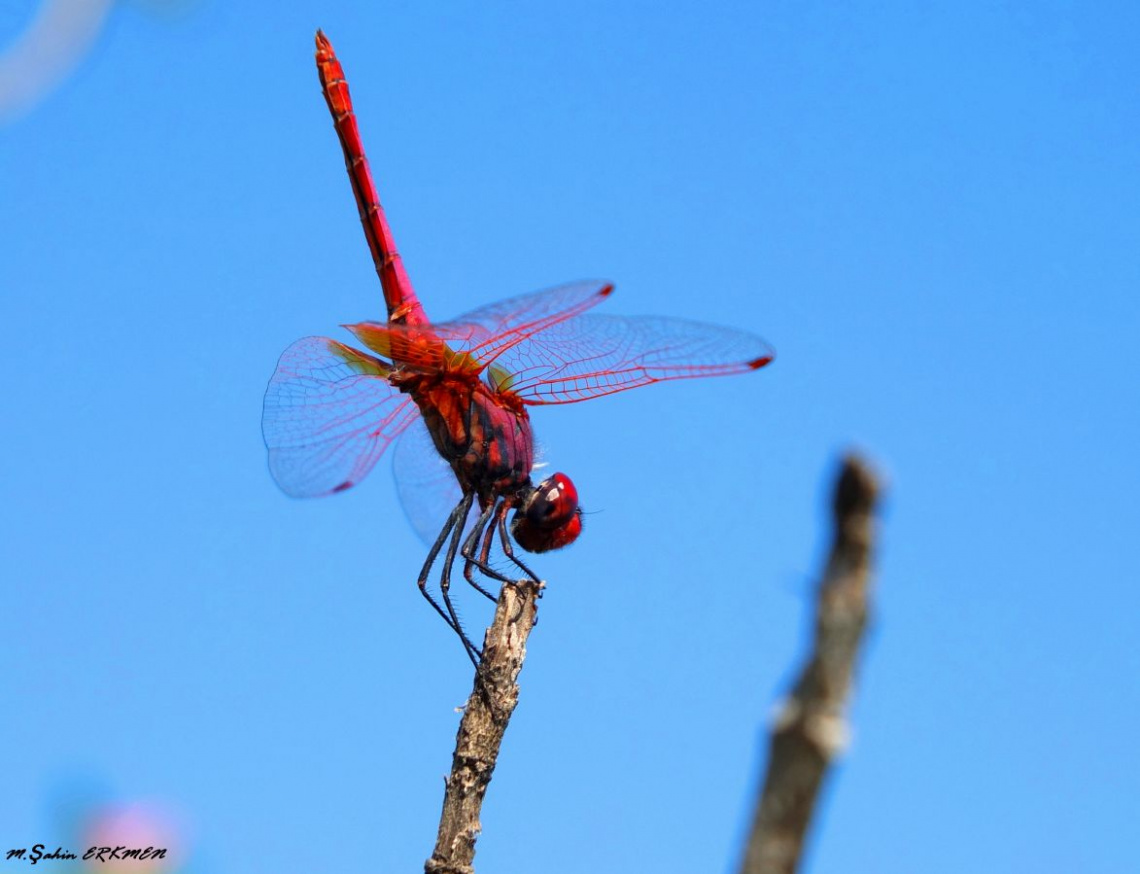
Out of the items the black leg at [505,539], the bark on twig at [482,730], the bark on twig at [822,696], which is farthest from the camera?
the black leg at [505,539]

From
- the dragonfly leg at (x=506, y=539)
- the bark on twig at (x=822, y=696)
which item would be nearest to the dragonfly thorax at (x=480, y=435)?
the dragonfly leg at (x=506, y=539)

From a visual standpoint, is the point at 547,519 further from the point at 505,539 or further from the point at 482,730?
the point at 482,730

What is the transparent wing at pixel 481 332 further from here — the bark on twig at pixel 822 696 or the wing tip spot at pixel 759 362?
the bark on twig at pixel 822 696

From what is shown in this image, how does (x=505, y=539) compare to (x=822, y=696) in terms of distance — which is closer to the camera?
(x=822, y=696)

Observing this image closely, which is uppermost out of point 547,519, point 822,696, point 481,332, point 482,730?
point 481,332

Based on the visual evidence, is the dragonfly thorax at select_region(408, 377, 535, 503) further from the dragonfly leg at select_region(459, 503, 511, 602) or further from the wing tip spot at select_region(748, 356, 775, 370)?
the wing tip spot at select_region(748, 356, 775, 370)

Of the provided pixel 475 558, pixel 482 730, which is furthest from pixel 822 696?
pixel 475 558

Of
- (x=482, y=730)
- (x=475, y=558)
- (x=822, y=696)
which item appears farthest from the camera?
(x=475, y=558)
